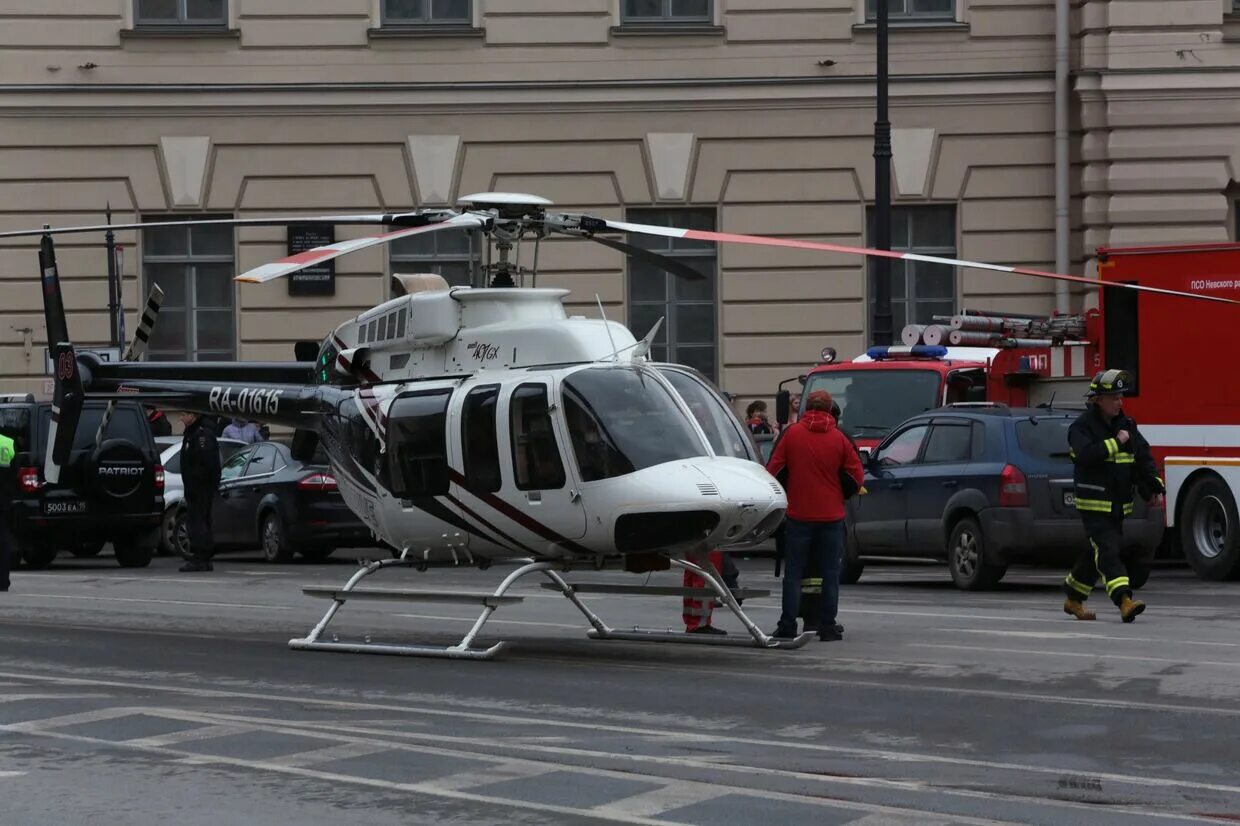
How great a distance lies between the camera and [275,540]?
25.6 m

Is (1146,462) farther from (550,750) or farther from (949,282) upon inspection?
(949,282)

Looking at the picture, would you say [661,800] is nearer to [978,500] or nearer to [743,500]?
[743,500]

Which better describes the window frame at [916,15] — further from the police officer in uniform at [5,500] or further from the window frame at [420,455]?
the window frame at [420,455]

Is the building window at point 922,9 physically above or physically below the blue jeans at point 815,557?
above

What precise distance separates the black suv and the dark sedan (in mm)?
1253

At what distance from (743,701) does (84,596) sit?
33.9 feet

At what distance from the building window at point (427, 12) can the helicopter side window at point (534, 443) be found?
18.2 meters

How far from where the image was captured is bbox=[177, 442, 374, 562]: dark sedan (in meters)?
25.0

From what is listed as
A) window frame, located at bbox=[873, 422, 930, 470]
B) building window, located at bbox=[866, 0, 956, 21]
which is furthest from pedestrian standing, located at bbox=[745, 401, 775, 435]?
building window, located at bbox=[866, 0, 956, 21]

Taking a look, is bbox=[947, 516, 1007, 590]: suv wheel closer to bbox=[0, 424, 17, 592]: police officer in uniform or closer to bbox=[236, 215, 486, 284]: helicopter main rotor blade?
bbox=[236, 215, 486, 284]: helicopter main rotor blade

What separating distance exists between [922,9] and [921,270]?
12.4ft

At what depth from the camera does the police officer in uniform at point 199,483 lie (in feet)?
78.4

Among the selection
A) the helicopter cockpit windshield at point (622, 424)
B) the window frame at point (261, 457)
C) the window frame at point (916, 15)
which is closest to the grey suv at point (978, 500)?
the helicopter cockpit windshield at point (622, 424)

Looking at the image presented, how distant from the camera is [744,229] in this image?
30656 mm
